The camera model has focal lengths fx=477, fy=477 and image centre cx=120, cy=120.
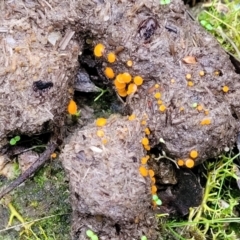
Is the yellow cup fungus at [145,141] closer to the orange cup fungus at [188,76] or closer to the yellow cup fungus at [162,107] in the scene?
the yellow cup fungus at [162,107]

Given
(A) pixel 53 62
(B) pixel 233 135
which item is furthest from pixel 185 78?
(A) pixel 53 62

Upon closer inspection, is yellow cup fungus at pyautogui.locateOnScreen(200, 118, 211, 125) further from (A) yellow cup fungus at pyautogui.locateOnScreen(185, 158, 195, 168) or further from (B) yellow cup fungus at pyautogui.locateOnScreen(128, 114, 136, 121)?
(B) yellow cup fungus at pyautogui.locateOnScreen(128, 114, 136, 121)

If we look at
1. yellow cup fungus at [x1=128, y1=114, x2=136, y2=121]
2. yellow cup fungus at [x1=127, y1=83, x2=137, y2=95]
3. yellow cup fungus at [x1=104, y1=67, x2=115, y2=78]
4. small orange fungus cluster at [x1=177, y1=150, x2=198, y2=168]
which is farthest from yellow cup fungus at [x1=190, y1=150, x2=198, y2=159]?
yellow cup fungus at [x1=104, y1=67, x2=115, y2=78]

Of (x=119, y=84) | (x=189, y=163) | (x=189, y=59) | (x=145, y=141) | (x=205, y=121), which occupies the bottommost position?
(x=189, y=163)

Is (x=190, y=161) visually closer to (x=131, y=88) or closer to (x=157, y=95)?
(x=157, y=95)

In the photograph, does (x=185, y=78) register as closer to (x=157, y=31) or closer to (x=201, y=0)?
(x=157, y=31)

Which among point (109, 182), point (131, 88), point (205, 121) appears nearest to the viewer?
point (109, 182)

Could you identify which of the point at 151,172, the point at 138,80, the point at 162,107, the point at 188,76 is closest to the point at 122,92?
the point at 138,80

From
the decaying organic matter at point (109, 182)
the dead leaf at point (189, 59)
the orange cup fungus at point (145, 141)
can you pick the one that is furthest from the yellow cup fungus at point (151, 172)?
the dead leaf at point (189, 59)
